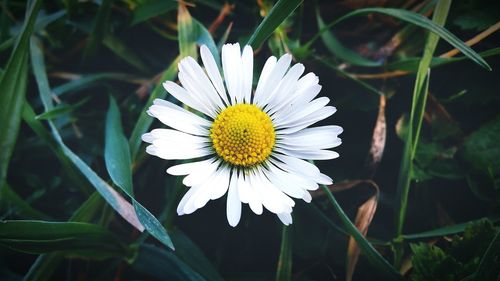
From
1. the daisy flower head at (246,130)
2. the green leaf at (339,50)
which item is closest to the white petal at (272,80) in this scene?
the daisy flower head at (246,130)

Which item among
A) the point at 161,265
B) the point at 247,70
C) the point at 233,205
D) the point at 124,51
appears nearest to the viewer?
the point at 233,205

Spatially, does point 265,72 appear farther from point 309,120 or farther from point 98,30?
point 98,30

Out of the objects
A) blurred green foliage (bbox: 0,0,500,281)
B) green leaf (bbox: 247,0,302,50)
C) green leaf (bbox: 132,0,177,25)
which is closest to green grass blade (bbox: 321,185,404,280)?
blurred green foliage (bbox: 0,0,500,281)

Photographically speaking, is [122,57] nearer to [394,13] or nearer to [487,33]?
[394,13]

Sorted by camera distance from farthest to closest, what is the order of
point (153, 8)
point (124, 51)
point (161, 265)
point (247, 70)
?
Result: point (124, 51), point (153, 8), point (161, 265), point (247, 70)

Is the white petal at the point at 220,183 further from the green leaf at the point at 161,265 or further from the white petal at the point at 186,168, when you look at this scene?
the green leaf at the point at 161,265

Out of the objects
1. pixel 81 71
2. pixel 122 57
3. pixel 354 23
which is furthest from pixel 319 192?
pixel 81 71

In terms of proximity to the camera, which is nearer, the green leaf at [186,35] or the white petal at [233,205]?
the white petal at [233,205]

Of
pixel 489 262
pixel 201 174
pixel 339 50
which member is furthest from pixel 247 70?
pixel 489 262
